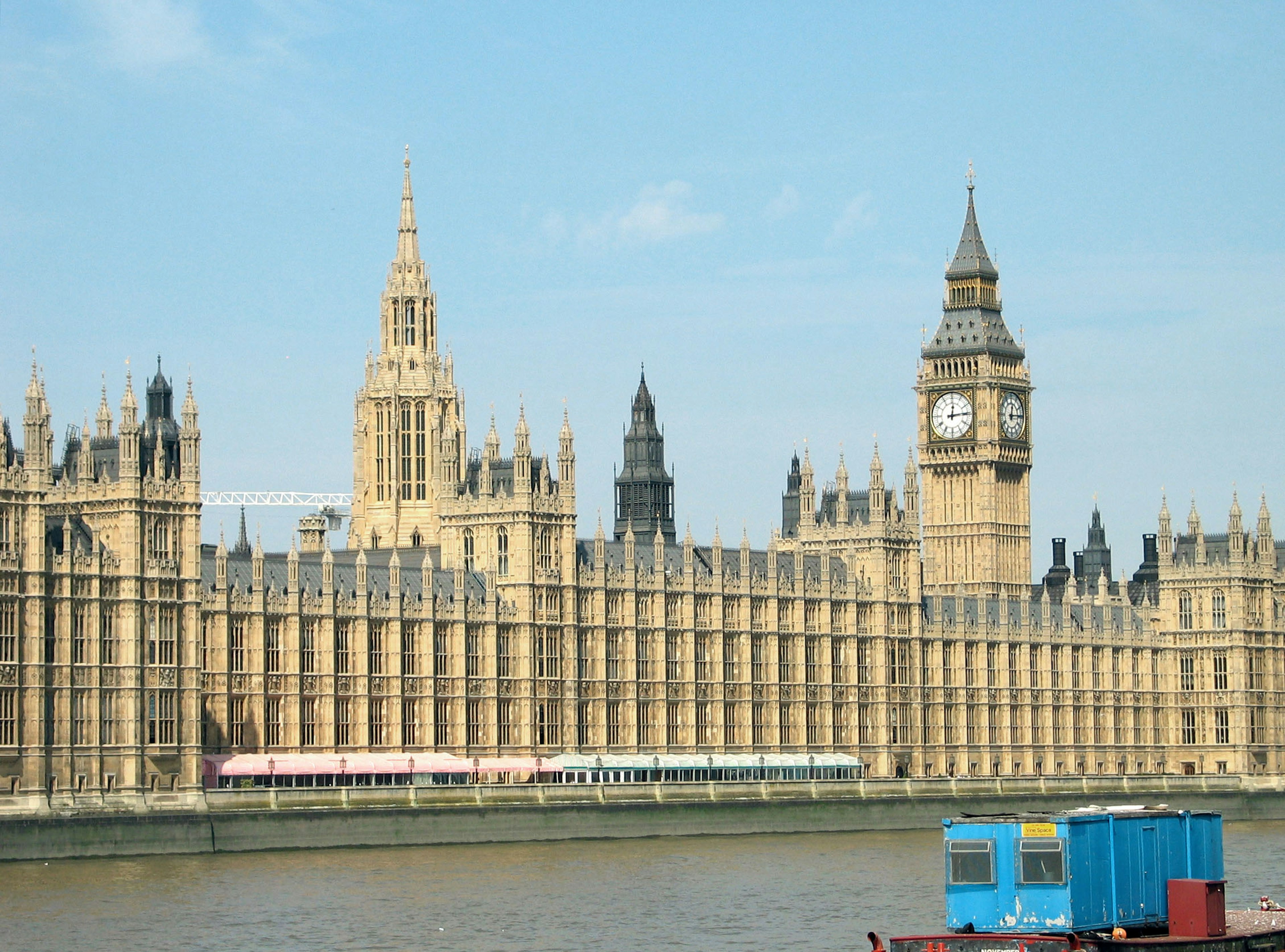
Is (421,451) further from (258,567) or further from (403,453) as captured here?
→ (258,567)

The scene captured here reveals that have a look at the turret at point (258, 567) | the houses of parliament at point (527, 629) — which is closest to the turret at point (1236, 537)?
the houses of parliament at point (527, 629)

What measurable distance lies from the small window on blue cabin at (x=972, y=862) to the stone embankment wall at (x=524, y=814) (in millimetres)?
48539

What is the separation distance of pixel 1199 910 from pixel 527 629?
79.3 meters

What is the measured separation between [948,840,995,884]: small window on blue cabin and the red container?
561 centimetres

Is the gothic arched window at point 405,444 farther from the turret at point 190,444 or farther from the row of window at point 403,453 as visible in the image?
the turret at point 190,444

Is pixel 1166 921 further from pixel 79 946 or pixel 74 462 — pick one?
pixel 74 462

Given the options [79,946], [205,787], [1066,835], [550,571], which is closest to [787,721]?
[550,571]

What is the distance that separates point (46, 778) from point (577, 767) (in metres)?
34.3

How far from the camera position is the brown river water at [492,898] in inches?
3278

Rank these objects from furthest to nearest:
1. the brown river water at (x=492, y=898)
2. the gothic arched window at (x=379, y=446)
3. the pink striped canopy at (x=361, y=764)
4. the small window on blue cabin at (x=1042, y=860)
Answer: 1. the gothic arched window at (x=379, y=446)
2. the pink striped canopy at (x=361, y=764)
3. the brown river water at (x=492, y=898)
4. the small window on blue cabin at (x=1042, y=860)

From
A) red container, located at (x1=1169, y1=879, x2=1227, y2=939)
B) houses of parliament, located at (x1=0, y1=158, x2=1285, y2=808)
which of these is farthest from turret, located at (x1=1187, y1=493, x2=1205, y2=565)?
red container, located at (x1=1169, y1=879, x2=1227, y2=939)

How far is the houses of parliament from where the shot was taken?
119688 mm

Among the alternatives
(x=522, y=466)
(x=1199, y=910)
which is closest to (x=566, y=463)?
(x=522, y=466)

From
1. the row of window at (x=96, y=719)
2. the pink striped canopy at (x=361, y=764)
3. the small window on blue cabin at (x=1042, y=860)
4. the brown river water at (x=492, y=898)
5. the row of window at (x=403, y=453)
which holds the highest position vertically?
the row of window at (x=403, y=453)
